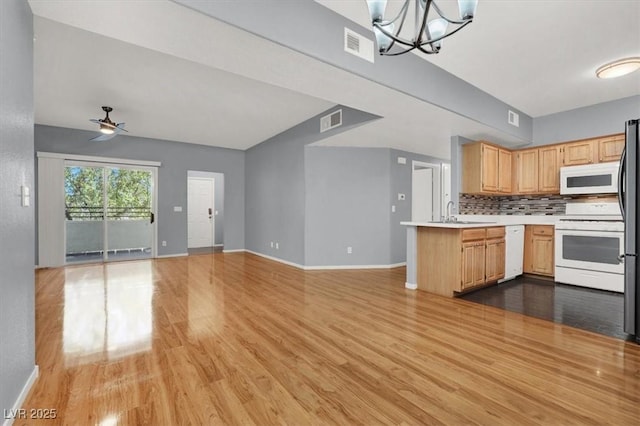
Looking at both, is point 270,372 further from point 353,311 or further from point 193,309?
point 193,309

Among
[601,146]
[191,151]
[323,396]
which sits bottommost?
[323,396]

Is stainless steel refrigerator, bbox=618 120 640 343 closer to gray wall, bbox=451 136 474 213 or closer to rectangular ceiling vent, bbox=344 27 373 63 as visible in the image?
gray wall, bbox=451 136 474 213

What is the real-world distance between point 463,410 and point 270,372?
1222mm

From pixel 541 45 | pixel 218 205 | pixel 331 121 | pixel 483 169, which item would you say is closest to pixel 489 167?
pixel 483 169

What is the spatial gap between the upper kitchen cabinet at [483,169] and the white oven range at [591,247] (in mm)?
1091

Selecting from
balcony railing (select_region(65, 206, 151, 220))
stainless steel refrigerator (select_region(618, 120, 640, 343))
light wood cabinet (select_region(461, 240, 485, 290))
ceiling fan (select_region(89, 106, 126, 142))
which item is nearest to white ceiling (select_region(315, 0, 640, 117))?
stainless steel refrigerator (select_region(618, 120, 640, 343))

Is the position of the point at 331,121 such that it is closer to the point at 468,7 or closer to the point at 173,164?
the point at 468,7

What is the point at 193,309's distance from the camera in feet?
10.7

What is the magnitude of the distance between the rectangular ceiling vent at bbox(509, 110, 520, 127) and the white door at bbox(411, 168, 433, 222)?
2.17 meters

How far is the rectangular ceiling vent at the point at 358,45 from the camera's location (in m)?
2.48

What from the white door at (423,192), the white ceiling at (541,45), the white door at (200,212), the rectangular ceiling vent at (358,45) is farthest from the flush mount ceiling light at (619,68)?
the white door at (200,212)

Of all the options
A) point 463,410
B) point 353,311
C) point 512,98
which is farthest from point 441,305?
point 512,98

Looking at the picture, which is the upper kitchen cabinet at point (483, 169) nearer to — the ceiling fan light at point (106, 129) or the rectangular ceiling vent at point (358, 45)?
the rectangular ceiling vent at point (358, 45)

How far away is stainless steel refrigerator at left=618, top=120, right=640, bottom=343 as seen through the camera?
8.21ft
